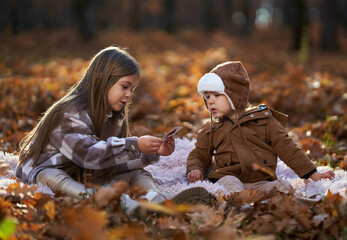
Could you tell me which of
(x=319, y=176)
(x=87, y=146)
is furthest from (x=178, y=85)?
(x=87, y=146)

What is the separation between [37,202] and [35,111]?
3.70m

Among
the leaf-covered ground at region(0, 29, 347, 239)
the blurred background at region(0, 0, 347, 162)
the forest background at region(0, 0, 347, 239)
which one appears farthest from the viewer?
the blurred background at region(0, 0, 347, 162)

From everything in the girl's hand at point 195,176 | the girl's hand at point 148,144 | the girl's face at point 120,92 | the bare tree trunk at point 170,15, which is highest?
the girl's face at point 120,92

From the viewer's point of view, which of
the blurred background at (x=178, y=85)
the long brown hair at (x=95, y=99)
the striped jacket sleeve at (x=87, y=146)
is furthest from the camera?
the blurred background at (x=178, y=85)

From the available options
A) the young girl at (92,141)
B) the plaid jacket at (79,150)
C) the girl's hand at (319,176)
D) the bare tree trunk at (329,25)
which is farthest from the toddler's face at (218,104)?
the bare tree trunk at (329,25)

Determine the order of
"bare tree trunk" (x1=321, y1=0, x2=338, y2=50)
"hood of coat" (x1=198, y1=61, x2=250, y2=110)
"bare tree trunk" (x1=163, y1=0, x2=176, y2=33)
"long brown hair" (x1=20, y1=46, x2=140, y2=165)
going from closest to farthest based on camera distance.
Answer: "long brown hair" (x1=20, y1=46, x2=140, y2=165)
"hood of coat" (x1=198, y1=61, x2=250, y2=110)
"bare tree trunk" (x1=321, y1=0, x2=338, y2=50)
"bare tree trunk" (x1=163, y1=0, x2=176, y2=33)

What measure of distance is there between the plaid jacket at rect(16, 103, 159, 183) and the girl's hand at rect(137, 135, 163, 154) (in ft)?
0.14

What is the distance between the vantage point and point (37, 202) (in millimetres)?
2359

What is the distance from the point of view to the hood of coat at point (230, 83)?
3.18 metres

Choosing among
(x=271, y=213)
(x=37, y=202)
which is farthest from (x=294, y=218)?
(x=37, y=202)

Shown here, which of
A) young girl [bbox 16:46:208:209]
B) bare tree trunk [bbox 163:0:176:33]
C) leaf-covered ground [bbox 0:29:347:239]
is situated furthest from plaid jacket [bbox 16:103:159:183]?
bare tree trunk [bbox 163:0:176:33]

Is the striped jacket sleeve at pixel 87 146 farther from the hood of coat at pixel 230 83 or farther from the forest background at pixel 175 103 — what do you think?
the hood of coat at pixel 230 83

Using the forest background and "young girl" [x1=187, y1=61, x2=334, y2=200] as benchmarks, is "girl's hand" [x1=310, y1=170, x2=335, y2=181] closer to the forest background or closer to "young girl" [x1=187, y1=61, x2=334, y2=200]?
"young girl" [x1=187, y1=61, x2=334, y2=200]

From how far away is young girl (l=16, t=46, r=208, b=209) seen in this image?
2.88m
